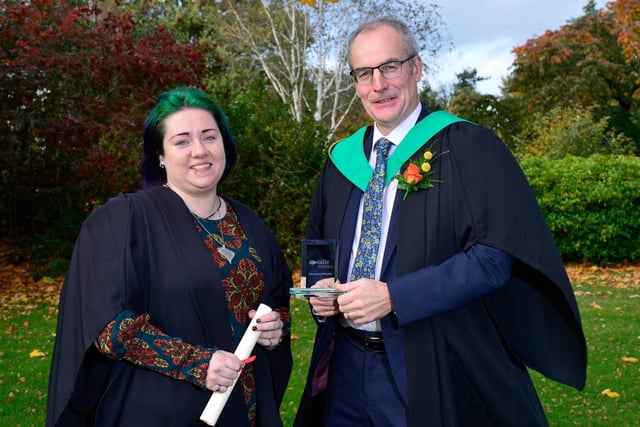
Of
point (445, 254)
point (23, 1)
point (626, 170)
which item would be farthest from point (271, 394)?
point (626, 170)

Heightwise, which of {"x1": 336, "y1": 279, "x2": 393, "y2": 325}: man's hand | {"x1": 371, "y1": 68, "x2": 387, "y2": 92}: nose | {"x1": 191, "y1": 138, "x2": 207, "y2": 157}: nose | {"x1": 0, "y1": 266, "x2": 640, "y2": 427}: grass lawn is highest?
{"x1": 371, "y1": 68, "x2": 387, "y2": 92}: nose

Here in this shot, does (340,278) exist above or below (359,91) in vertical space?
below

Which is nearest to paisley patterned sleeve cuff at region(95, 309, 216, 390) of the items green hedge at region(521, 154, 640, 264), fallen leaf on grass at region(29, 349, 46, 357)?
fallen leaf on grass at region(29, 349, 46, 357)

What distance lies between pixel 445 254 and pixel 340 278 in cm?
50

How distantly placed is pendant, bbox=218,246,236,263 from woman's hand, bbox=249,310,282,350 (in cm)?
25

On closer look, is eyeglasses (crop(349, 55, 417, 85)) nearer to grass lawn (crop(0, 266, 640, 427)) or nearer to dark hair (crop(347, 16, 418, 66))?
dark hair (crop(347, 16, 418, 66))

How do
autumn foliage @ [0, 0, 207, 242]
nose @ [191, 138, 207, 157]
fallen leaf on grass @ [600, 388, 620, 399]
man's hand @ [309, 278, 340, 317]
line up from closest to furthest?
nose @ [191, 138, 207, 157], man's hand @ [309, 278, 340, 317], fallen leaf on grass @ [600, 388, 620, 399], autumn foliage @ [0, 0, 207, 242]

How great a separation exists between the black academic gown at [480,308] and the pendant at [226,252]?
2.20 ft

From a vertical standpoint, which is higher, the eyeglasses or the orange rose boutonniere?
the eyeglasses

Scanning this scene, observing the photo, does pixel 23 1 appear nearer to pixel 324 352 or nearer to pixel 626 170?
pixel 324 352

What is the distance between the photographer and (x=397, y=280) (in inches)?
105

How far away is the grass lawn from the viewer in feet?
17.6

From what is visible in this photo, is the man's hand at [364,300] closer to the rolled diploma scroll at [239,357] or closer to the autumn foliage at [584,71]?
the rolled diploma scroll at [239,357]

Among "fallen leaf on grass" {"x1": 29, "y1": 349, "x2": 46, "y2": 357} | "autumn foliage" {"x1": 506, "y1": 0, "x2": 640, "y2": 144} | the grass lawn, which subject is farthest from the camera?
"autumn foliage" {"x1": 506, "y1": 0, "x2": 640, "y2": 144}
